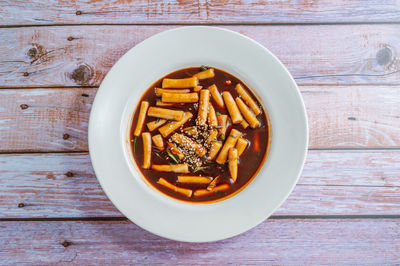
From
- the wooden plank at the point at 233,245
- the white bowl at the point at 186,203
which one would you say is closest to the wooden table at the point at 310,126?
the wooden plank at the point at 233,245

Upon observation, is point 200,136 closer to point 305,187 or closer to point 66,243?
point 305,187

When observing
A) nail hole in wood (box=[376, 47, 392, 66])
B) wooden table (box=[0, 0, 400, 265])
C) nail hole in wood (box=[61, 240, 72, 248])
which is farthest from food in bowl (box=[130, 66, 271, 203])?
nail hole in wood (box=[376, 47, 392, 66])

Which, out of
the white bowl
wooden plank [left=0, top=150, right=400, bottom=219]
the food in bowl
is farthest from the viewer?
wooden plank [left=0, top=150, right=400, bottom=219]

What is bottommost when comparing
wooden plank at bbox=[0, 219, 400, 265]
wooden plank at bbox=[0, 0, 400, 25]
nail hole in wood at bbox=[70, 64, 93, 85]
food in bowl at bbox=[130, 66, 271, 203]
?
wooden plank at bbox=[0, 219, 400, 265]

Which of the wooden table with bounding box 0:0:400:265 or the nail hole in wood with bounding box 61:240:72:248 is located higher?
the wooden table with bounding box 0:0:400:265

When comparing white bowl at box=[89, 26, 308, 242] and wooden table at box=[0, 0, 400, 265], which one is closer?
white bowl at box=[89, 26, 308, 242]

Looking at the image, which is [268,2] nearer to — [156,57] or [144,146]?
[156,57]

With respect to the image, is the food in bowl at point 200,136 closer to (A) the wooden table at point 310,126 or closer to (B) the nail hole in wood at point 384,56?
(A) the wooden table at point 310,126

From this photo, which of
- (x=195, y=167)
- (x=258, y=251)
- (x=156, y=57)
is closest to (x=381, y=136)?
(x=258, y=251)

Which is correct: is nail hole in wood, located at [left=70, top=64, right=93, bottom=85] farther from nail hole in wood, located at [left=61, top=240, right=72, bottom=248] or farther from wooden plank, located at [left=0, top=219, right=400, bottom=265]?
nail hole in wood, located at [left=61, top=240, right=72, bottom=248]
